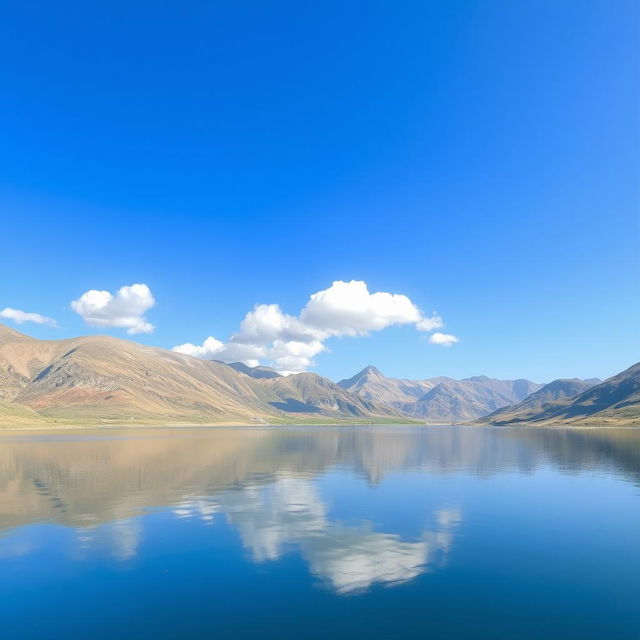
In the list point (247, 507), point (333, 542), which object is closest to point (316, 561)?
point (333, 542)

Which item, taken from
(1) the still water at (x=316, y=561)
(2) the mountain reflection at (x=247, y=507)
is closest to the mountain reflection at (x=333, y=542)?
(2) the mountain reflection at (x=247, y=507)

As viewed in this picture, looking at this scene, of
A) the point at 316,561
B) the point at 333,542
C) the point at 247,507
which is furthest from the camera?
the point at 247,507

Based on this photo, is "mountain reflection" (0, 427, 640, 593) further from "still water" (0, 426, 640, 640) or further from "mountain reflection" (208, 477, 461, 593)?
"still water" (0, 426, 640, 640)

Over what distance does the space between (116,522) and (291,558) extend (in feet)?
70.4

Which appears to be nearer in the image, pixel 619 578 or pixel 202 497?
pixel 619 578

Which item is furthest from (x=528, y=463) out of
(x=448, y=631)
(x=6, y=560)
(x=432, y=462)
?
(x=6, y=560)

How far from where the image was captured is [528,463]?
10912cm

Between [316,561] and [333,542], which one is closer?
[316,561]

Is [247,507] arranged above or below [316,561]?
above

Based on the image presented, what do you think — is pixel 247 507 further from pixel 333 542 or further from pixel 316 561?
pixel 316 561

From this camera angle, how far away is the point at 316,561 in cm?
3453

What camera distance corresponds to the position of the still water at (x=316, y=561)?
25094 millimetres

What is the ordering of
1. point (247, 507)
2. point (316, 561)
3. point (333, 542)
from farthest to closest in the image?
point (247, 507)
point (333, 542)
point (316, 561)

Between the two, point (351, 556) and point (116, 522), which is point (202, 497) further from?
point (351, 556)
